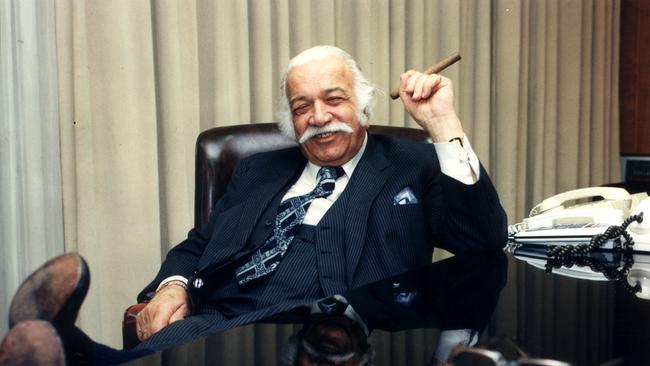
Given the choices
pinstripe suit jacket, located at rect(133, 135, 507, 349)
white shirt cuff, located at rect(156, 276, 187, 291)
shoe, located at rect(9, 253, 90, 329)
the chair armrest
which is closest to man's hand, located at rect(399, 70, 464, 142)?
pinstripe suit jacket, located at rect(133, 135, 507, 349)

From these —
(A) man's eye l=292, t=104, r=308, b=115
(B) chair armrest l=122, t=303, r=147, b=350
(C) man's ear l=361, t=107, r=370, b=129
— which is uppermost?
(A) man's eye l=292, t=104, r=308, b=115

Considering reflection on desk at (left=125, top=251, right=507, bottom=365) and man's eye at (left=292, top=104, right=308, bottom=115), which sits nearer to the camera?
reflection on desk at (left=125, top=251, right=507, bottom=365)

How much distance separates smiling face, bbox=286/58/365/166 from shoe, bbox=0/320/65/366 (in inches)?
51.8

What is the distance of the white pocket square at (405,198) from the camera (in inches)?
72.6

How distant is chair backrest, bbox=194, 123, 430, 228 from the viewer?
2.06 m

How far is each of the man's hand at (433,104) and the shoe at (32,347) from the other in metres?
1.24

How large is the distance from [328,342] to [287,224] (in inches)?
41.4

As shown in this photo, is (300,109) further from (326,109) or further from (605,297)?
(605,297)

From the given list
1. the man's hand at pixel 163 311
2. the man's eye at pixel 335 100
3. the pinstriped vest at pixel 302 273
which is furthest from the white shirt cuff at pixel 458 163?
the man's hand at pixel 163 311

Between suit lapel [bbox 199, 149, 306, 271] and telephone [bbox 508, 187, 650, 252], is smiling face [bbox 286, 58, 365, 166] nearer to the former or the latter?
suit lapel [bbox 199, 149, 306, 271]

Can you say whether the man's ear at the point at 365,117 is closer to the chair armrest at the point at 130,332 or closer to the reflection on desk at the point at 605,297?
the reflection on desk at the point at 605,297

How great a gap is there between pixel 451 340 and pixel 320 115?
1.18 m

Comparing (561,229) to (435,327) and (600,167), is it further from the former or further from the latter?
(600,167)

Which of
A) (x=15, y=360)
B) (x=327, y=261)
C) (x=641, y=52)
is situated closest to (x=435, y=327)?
(x=15, y=360)
